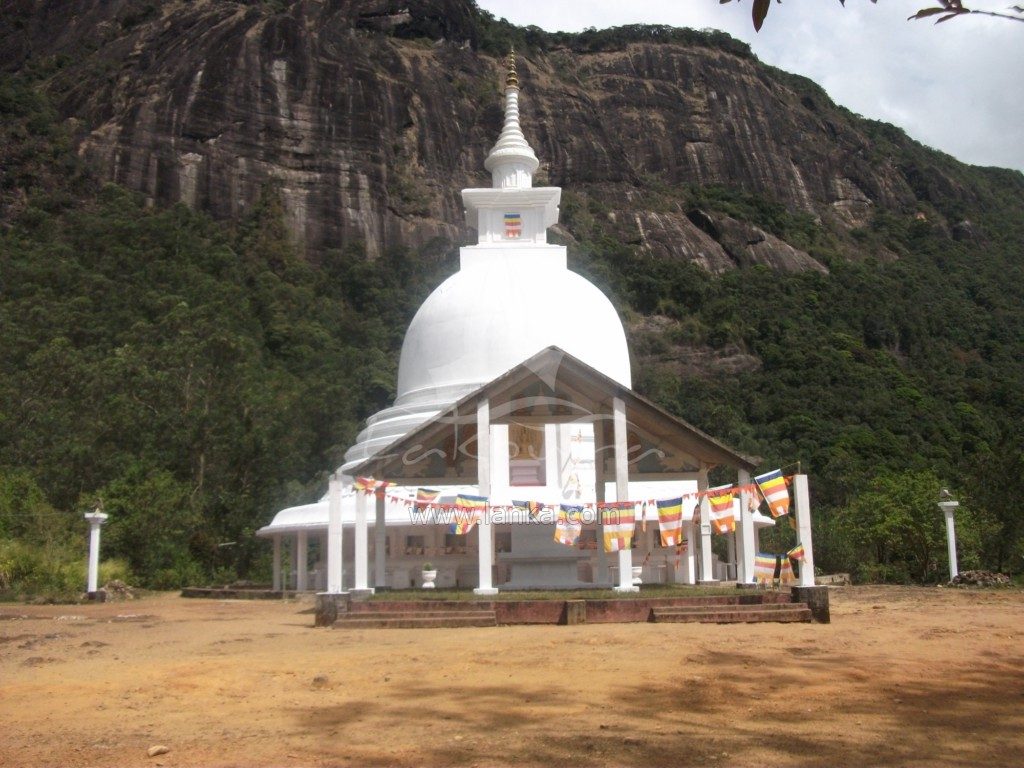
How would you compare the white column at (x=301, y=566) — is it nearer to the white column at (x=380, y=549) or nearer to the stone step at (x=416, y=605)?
the white column at (x=380, y=549)

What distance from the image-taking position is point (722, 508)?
16.9 m

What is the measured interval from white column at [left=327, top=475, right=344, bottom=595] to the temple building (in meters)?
0.03

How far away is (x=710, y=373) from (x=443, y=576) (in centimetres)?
5184

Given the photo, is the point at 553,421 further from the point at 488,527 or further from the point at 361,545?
the point at 361,545

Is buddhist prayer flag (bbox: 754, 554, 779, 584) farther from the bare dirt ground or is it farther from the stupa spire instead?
the stupa spire

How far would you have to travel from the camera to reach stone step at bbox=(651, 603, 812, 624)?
14.0m

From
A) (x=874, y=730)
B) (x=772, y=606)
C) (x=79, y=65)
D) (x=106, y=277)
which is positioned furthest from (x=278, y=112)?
(x=874, y=730)

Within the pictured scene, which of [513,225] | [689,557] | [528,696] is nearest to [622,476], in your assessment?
[689,557]

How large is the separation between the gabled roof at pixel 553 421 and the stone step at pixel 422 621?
137 inches

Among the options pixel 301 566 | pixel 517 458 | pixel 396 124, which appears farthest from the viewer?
pixel 396 124

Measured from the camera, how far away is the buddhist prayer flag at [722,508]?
55.3 feet

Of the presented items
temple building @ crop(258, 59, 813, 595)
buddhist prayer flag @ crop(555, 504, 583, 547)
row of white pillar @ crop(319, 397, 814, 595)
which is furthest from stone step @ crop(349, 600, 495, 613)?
buddhist prayer flag @ crop(555, 504, 583, 547)

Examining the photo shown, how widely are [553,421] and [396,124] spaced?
248 ft

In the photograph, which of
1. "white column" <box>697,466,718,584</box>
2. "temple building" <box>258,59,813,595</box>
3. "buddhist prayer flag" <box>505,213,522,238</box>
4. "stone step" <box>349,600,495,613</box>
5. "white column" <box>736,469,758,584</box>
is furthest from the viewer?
"buddhist prayer flag" <box>505,213,522,238</box>
